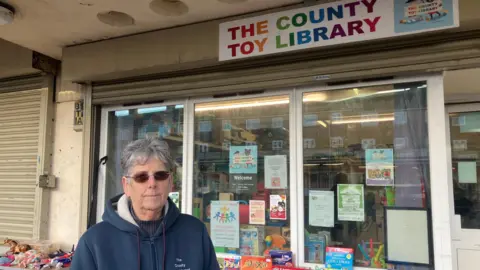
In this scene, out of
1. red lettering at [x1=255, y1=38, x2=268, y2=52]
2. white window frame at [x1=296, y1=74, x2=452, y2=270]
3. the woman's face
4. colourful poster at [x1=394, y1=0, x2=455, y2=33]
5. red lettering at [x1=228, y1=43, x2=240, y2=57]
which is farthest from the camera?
red lettering at [x1=228, y1=43, x2=240, y2=57]

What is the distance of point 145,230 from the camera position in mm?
1803

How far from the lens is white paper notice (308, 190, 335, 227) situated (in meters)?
3.57

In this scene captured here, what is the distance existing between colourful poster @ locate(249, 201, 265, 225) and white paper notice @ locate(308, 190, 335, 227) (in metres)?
0.49

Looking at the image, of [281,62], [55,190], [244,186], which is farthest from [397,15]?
[55,190]

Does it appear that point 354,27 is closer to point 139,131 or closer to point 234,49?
point 234,49

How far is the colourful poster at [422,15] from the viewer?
2.94 metres

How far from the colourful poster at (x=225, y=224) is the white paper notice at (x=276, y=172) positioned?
438 millimetres

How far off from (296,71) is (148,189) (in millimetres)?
2208

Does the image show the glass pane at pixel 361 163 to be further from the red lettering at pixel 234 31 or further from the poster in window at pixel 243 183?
the red lettering at pixel 234 31

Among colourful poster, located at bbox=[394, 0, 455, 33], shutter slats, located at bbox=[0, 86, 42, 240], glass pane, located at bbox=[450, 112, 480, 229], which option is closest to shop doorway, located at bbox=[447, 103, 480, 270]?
glass pane, located at bbox=[450, 112, 480, 229]

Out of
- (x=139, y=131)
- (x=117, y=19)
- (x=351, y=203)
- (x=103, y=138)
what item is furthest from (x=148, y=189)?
(x=103, y=138)

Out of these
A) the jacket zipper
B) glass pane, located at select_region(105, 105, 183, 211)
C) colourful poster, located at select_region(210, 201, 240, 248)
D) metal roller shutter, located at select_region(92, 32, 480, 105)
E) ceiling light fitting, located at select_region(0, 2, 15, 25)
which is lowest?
colourful poster, located at select_region(210, 201, 240, 248)

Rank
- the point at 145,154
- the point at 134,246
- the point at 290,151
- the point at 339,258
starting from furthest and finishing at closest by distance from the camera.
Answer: the point at 290,151 → the point at 339,258 → the point at 145,154 → the point at 134,246

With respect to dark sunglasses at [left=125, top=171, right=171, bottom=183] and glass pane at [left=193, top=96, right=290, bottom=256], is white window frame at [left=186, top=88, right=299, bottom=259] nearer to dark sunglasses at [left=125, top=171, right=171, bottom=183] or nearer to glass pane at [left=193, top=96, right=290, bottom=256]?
glass pane at [left=193, top=96, right=290, bottom=256]
